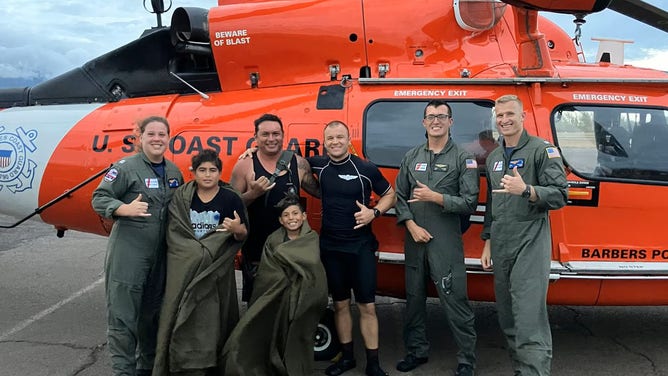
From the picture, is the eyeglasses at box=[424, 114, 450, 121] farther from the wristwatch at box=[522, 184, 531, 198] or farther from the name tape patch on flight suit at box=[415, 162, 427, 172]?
the wristwatch at box=[522, 184, 531, 198]

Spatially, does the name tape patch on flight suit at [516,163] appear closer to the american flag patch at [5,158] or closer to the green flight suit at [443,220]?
the green flight suit at [443,220]

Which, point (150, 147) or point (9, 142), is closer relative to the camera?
point (150, 147)

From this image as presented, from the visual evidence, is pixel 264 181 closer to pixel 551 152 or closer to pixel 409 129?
pixel 409 129

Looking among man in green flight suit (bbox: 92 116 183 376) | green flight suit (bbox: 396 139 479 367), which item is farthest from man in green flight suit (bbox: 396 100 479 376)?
man in green flight suit (bbox: 92 116 183 376)

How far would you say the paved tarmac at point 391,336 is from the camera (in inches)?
165

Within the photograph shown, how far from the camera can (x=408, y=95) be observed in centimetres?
411

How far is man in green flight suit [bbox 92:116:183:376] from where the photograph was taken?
3.43m

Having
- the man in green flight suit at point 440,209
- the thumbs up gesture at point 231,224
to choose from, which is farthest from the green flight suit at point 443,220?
the thumbs up gesture at point 231,224

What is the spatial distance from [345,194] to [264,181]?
1.69 feet

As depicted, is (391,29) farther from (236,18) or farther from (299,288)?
(299,288)

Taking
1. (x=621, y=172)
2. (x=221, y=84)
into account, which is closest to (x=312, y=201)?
(x=221, y=84)

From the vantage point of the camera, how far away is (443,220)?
3678mm

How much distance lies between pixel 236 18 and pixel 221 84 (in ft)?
1.74

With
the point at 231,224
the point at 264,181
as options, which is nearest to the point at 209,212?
the point at 231,224
